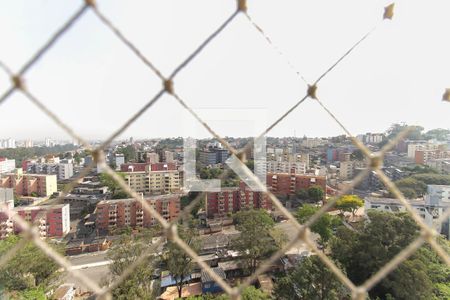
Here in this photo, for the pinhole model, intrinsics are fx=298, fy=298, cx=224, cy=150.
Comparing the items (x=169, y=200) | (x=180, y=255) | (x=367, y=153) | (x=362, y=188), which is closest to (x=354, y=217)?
(x=362, y=188)

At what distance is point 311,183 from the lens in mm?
10273

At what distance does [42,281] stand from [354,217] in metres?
7.95

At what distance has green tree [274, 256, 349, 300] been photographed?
3.38 meters

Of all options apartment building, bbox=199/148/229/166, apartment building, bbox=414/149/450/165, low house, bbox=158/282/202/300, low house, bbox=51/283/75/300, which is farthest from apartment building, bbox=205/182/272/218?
apartment building, bbox=414/149/450/165

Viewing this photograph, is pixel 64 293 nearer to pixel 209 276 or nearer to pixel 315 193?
pixel 209 276

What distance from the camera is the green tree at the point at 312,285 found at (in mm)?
3377

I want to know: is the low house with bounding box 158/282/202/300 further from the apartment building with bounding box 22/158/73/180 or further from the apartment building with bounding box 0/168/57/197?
the apartment building with bounding box 22/158/73/180

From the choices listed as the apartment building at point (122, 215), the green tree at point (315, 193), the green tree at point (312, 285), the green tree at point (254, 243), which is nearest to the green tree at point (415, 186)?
the green tree at point (315, 193)

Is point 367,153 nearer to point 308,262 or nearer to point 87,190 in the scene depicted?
point 308,262

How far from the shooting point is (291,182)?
10.4 m

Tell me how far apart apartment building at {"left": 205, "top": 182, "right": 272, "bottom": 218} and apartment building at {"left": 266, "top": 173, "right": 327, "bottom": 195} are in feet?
4.13

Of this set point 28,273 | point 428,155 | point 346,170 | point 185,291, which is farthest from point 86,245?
point 428,155

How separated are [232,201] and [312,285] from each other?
569cm

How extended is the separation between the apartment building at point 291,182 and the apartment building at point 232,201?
1.26 meters
